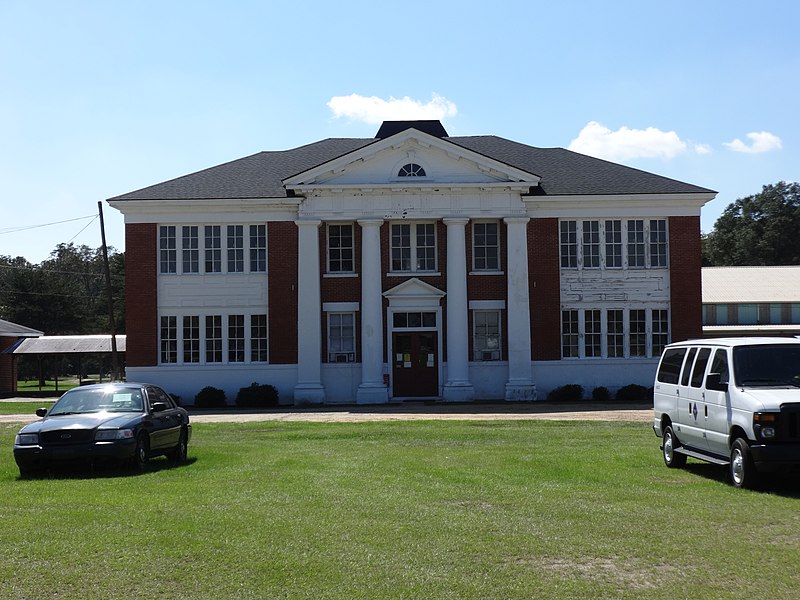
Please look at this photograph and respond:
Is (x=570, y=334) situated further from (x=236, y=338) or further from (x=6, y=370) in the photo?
(x=6, y=370)

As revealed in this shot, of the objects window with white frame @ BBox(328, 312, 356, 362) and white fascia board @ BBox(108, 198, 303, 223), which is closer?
white fascia board @ BBox(108, 198, 303, 223)

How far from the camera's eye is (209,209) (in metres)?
35.9

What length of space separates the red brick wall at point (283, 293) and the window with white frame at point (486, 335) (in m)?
6.57

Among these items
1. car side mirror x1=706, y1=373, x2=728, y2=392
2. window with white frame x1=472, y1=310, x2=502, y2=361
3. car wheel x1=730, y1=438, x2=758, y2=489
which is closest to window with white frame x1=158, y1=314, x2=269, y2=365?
window with white frame x1=472, y1=310, x2=502, y2=361

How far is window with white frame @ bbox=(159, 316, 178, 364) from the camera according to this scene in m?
35.9

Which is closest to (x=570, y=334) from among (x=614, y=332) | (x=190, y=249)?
(x=614, y=332)

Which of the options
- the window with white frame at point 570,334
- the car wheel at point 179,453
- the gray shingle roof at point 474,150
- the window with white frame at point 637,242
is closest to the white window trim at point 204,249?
the gray shingle roof at point 474,150

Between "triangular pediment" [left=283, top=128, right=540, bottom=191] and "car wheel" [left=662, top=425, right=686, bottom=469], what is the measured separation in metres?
20.5

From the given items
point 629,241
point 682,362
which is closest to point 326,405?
point 629,241

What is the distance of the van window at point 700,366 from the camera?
1412 centimetres

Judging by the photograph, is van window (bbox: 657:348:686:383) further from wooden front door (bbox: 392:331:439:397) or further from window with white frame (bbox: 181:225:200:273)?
window with white frame (bbox: 181:225:200:273)

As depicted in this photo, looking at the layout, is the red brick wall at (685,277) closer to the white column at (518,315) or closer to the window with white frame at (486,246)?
the white column at (518,315)

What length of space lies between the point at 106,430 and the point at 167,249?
21.9 metres

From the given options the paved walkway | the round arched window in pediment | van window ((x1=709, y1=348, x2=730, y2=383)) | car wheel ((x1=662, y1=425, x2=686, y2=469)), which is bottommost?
the paved walkway
